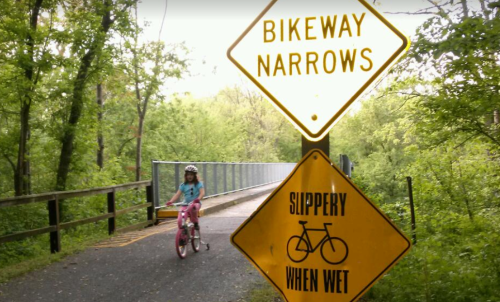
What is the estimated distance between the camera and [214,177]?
20.1 metres

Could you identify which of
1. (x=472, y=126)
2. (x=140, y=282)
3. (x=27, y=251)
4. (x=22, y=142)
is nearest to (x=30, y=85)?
(x=22, y=142)

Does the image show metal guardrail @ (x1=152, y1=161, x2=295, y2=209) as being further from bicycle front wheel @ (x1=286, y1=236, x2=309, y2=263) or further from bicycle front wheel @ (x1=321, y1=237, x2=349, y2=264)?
bicycle front wheel @ (x1=321, y1=237, x2=349, y2=264)

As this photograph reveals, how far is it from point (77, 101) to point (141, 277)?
8563 mm

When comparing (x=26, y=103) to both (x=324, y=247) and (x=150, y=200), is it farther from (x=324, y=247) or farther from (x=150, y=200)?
(x=324, y=247)

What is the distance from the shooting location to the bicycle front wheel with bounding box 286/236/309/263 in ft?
9.48

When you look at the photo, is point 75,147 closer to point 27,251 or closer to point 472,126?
point 27,251

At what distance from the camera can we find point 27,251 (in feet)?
36.9

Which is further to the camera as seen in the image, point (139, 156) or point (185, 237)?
point (139, 156)

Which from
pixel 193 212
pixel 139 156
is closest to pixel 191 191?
pixel 193 212

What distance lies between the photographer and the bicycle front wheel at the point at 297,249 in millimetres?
2891

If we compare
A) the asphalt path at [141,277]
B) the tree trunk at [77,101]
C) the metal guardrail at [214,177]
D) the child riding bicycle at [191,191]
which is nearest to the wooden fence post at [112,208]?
the asphalt path at [141,277]

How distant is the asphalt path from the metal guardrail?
16.1ft

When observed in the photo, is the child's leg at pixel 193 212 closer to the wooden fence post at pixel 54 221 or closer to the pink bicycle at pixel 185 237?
the pink bicycle at pixel 185 237

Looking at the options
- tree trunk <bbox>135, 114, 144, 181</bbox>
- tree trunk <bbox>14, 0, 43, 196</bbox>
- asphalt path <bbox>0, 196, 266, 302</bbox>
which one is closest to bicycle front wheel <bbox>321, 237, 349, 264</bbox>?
asphalt path <bbox>0, 196, 266, 302</bbox>
